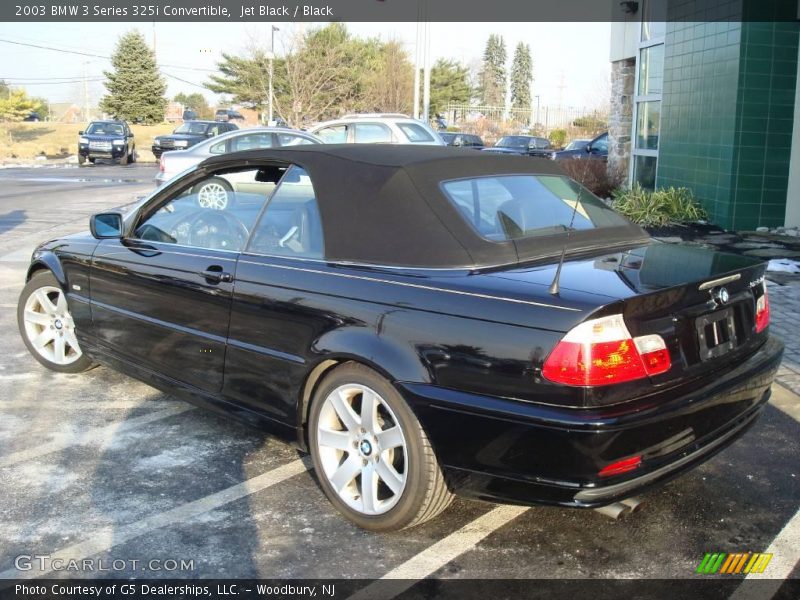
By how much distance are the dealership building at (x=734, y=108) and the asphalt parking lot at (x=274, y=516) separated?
24.1ft

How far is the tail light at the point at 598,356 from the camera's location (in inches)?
119

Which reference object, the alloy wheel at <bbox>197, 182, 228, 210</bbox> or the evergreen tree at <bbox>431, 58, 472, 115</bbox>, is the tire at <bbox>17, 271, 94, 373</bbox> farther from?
the evergreen tree at <bbox>431, 58, 472, 115</bbox>

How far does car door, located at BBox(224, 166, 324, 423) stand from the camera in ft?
12.6

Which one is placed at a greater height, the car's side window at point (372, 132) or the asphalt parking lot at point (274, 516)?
the car's side window at point (372, 132)

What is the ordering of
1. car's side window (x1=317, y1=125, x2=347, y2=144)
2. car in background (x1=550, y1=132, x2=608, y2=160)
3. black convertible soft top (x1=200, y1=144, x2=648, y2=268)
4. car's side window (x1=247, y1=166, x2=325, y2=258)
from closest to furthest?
1. black convertible soft top (x1=200, y1=144, x2=648, y2=268)
2. car's side window (x1=247, y1=166, x2=325, y2=258)
3. car's side window (x1=317, y1=125, x2=347, y2=144)
4. car in background (x1=550, y1=132, x2=608, y2=160)

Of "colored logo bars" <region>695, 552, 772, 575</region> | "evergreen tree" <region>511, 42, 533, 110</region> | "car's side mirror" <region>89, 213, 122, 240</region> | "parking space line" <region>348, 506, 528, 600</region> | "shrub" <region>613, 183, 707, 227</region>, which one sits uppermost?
"evergreen tree" <region>511, 42, 533, 110</region>

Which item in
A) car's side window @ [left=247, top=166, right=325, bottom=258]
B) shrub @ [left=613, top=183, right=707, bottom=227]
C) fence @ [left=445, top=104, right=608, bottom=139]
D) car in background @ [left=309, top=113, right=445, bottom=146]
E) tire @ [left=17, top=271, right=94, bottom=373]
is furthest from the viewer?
fence @ [left=445, top=104, right=608, bottom=139]

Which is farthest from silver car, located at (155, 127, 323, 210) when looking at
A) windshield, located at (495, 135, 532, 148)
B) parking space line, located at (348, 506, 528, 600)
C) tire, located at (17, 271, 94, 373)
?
windshield, located at (495, 135, 532, 148)

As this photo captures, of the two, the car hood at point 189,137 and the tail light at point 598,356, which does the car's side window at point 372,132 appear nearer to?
the tail light at point 598,356

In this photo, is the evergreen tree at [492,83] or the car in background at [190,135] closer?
the car in background at [190,135]

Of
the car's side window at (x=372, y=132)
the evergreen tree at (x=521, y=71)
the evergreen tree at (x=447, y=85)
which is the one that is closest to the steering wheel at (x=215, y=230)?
the car's side window at (x=372, y=132)

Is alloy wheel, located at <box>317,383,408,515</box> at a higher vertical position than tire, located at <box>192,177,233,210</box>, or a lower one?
lower

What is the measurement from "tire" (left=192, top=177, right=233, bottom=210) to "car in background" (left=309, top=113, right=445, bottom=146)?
37.1ft

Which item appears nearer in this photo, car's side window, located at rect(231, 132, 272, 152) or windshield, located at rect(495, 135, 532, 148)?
car's side window, located at rect(231, 132, 272, 152)
